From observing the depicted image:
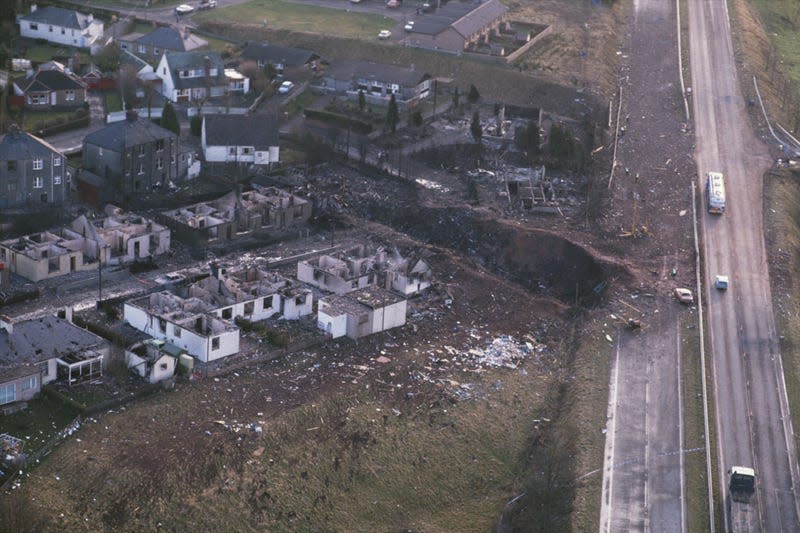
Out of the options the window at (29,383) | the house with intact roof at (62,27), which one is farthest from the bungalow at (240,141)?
the window at (29,383)

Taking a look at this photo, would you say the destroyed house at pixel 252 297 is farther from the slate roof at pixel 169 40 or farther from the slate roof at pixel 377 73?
the slate roof at pixel 169 40

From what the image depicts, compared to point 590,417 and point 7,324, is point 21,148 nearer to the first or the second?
point 7,324

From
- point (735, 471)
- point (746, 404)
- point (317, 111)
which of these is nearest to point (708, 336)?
point (746, 404)

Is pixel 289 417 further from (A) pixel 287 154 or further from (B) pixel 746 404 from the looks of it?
(A) pixel 287 154

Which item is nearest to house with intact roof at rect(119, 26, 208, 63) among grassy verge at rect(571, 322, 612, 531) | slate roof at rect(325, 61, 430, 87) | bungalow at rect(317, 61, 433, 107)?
slate roof at rect(325, 61, 430, 87)

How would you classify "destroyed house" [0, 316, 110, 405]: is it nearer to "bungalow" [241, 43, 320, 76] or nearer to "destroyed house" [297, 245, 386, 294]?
"destroyed house" [297, 245, 386, 294]
